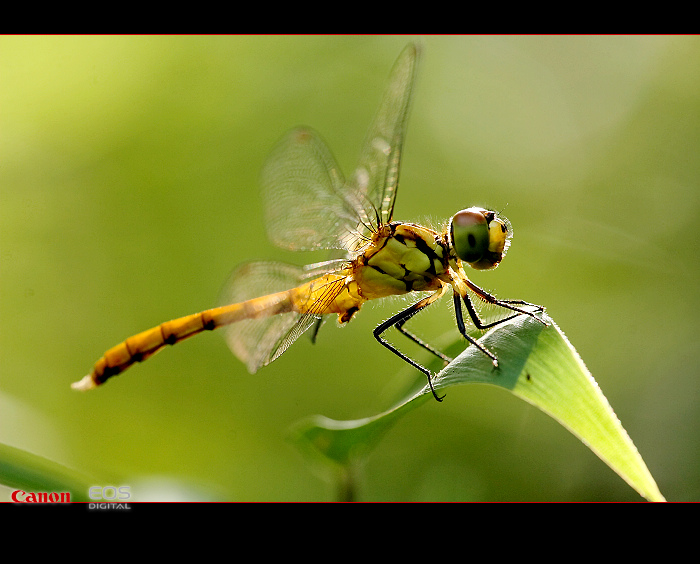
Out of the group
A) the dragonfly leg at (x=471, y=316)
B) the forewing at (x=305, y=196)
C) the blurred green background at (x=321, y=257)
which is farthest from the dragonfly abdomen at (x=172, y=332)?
the dragonfly leg at (x=471, y=316)

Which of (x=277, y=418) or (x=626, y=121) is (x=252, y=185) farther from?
(x=626, y=121)

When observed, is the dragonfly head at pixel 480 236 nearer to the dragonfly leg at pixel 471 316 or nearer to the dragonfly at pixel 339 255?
the dragonfly at pixel 339 255

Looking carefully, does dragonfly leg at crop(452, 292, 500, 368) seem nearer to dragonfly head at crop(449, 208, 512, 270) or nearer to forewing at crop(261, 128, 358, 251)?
dragonfly head at crop(449, 208, 512, 270)

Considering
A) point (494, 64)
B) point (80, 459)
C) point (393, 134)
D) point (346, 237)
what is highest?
point (494, 64)

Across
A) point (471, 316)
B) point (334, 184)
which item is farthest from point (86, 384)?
point (471, 316)

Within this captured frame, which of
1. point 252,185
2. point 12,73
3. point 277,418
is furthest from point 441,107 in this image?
point 12,73

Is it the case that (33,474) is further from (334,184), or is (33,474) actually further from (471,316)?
(334,184)
